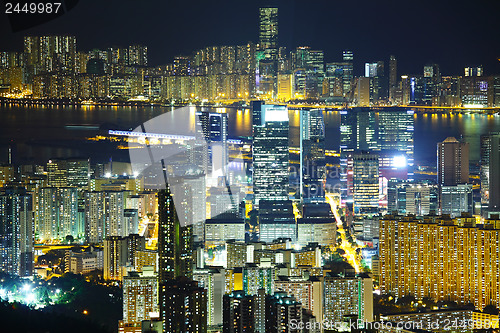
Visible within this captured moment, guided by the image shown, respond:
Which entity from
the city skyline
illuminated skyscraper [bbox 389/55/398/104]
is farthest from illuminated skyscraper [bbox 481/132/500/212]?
illuminated skyscraper [bbox 389/55/398/104]

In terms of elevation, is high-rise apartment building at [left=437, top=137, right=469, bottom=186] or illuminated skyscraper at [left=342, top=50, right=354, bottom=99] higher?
illuminated skyscraper at [left=342, top=50, right=354, bottom=99]

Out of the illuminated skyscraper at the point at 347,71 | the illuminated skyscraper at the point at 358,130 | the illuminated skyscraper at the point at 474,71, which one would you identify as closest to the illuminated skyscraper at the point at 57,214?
the illuminated skyscraper at the point at 358,130

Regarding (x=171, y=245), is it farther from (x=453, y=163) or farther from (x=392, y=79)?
(x=392, y=79)

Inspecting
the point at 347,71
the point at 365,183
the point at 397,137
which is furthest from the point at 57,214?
the point at 347,71

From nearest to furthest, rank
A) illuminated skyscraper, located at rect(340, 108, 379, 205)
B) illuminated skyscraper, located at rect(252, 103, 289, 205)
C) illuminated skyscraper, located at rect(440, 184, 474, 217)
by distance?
illuminated skyscraper, located at rect(440, 184, 474, 217) < illuminated skyscraper, located at rect(252, 103, 289, 205) < illuminated skyscraper, located at rect(340, 108, 379, 205)

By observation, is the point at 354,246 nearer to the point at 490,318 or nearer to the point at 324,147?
the point at 490,318

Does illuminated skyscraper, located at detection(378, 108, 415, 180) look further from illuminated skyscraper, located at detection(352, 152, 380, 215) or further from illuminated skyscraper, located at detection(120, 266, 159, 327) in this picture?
illuminated skyscraper, located at detection(120, 266, 159, 327)
